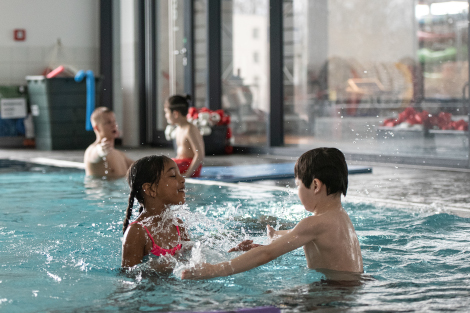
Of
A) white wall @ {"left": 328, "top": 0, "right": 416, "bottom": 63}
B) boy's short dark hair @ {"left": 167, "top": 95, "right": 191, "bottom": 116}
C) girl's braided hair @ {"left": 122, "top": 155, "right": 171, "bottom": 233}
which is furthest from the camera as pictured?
white wall @ {"left": 328, "top": 0, "right": 416, "bottom": 63}

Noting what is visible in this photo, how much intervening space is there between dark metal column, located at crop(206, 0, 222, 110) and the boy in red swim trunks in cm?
369

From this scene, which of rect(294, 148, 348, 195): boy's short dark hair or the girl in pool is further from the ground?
rect(294, 148, 348, 195): boy's short dark hair

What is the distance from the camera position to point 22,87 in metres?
10.7

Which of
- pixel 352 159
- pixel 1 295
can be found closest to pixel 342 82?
pixel 352 159

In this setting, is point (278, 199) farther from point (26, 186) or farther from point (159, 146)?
point (159, 146)

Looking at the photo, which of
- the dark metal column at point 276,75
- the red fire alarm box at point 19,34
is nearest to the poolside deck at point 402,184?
the dark metal column at point 276,75

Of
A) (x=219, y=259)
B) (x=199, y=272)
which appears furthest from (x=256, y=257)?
(x=219, y=259)

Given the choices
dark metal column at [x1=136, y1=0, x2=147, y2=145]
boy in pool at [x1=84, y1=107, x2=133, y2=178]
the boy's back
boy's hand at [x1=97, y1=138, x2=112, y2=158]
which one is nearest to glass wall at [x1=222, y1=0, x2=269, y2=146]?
dark metal column at [x1=136, y1=0, x2=147, y2=145]

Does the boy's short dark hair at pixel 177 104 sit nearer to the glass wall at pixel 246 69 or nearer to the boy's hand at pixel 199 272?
the glass wall at pixel 246 69

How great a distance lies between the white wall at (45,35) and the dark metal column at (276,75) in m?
3.64

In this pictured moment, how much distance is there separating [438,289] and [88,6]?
9761 millimetres

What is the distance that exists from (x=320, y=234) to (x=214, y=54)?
7.62 meters

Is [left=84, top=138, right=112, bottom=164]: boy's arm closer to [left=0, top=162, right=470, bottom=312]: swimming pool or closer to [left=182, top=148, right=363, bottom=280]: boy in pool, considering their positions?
[left=0, top=162, right=470, bottom=312]: swimming pool

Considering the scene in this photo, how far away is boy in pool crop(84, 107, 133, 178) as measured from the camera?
5.81 metres
